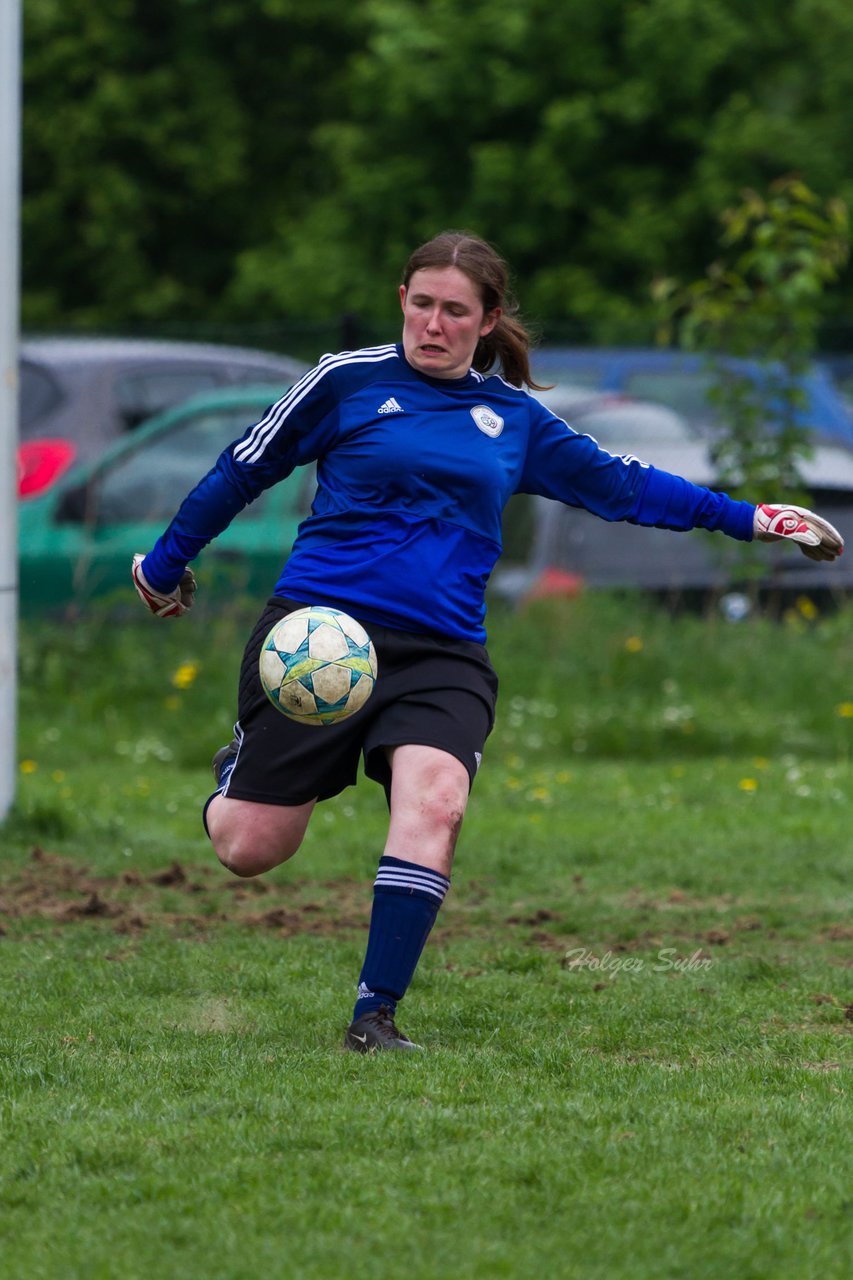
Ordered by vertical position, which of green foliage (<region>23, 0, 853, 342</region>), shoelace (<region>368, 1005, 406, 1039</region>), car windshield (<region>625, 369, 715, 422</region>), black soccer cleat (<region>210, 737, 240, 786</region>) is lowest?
shoelace (<region>368, 1005, 406, 1039</region>)

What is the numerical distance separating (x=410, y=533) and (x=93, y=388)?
7849 millimetres

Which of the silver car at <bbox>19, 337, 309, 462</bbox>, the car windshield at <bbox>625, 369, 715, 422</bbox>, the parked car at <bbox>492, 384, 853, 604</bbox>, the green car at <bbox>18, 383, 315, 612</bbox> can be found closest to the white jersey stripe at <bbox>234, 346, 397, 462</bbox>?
the green car at <bbox>18, 383, 315, 612</bbox>

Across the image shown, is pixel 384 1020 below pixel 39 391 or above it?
below

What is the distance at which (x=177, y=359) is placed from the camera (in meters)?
13.1

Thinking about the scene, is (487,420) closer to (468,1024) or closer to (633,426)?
(468,1024)

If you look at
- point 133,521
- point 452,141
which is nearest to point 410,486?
point 133,521

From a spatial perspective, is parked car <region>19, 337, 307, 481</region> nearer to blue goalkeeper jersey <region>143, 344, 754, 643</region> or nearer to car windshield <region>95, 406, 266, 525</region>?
car windshield <region>95, 406, 266, 525</region>

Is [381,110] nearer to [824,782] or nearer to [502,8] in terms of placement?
[502,8]

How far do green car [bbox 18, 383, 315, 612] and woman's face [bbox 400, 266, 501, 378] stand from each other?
266 inches

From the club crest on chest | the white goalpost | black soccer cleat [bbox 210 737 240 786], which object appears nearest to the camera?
the club crest on chest

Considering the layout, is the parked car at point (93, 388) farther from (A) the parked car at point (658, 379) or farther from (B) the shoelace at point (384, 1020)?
(B) the shoelace at point (384, 1020)

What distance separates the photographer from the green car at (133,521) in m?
12.0

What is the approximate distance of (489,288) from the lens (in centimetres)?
524

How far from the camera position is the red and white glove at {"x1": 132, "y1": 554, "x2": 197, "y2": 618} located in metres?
5.52
